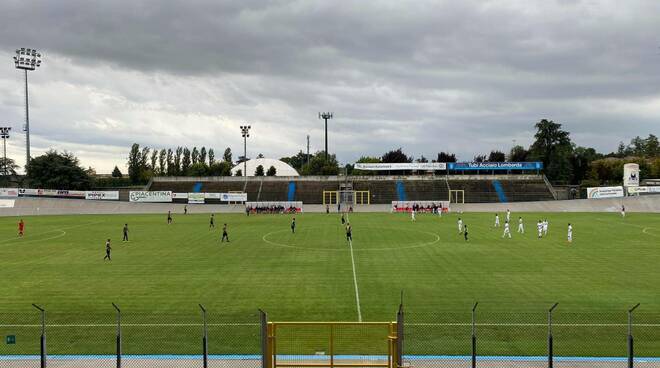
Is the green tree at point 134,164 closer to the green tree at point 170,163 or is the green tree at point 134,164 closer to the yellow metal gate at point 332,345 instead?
the green tree at point 170,163

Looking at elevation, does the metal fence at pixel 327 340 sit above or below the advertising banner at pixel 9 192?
below

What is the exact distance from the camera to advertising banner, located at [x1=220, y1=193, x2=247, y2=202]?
Result: 77.0m

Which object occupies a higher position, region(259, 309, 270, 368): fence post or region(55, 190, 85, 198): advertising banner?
region(55, 190, 85, 198): advertising banner

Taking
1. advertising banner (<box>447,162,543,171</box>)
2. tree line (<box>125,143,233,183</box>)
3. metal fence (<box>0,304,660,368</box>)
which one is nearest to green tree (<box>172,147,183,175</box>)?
tree line (<box>125,143,233,183</box>)

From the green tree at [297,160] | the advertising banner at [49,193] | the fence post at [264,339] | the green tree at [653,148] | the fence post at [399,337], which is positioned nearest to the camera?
the fence post at [399,337]

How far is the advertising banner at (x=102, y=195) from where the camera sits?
3007 inches

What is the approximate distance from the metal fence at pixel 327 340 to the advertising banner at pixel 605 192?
6414 cm

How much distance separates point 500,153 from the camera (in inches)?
5012

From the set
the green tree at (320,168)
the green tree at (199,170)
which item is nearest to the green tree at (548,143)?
the green tree at (320,168)

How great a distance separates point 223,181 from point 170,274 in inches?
2769

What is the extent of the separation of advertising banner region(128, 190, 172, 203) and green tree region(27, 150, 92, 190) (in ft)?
59.5

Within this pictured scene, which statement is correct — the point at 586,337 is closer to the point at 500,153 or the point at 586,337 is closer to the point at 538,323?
the point at 538,323

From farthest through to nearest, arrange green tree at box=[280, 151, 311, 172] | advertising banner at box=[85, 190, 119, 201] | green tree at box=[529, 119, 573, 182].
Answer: green tree at box=[280, 151, 311, 172] → green tree at box=[529, 119, 573, 182] → advertising banner at box=[85, 190, 119, 201]

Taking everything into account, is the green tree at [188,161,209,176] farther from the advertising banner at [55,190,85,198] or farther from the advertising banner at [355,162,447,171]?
the advertising banner at [355,162,447,171]
